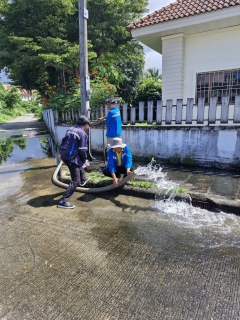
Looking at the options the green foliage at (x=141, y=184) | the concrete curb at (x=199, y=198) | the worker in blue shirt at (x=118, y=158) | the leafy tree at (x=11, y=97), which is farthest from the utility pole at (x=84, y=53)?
the leafy tree at (x=11, y=97)

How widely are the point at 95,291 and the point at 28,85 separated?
18164 millimetres

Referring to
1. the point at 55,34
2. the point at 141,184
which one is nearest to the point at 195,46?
the point at 141,184

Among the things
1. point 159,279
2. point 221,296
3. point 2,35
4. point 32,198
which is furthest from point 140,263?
point 2,35

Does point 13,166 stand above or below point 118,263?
above

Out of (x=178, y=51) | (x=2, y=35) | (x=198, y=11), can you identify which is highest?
(x=2, y=35)

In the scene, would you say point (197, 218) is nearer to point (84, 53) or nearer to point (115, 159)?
point (115, 159)

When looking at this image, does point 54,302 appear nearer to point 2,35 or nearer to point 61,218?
point 61,218

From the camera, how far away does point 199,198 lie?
13.4 feet

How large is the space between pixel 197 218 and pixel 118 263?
1.62 meters

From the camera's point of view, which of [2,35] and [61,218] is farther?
[2,35]

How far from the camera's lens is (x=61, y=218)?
3717 millimetres

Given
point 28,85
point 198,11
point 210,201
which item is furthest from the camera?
point 28,85

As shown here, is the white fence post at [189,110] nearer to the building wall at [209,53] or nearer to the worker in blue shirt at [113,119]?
the worker in blue shirt at [113,119]

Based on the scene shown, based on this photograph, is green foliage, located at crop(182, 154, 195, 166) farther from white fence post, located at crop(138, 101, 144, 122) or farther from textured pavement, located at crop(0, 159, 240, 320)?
textured pavement, located at crop(0, 159, 240, 320)
